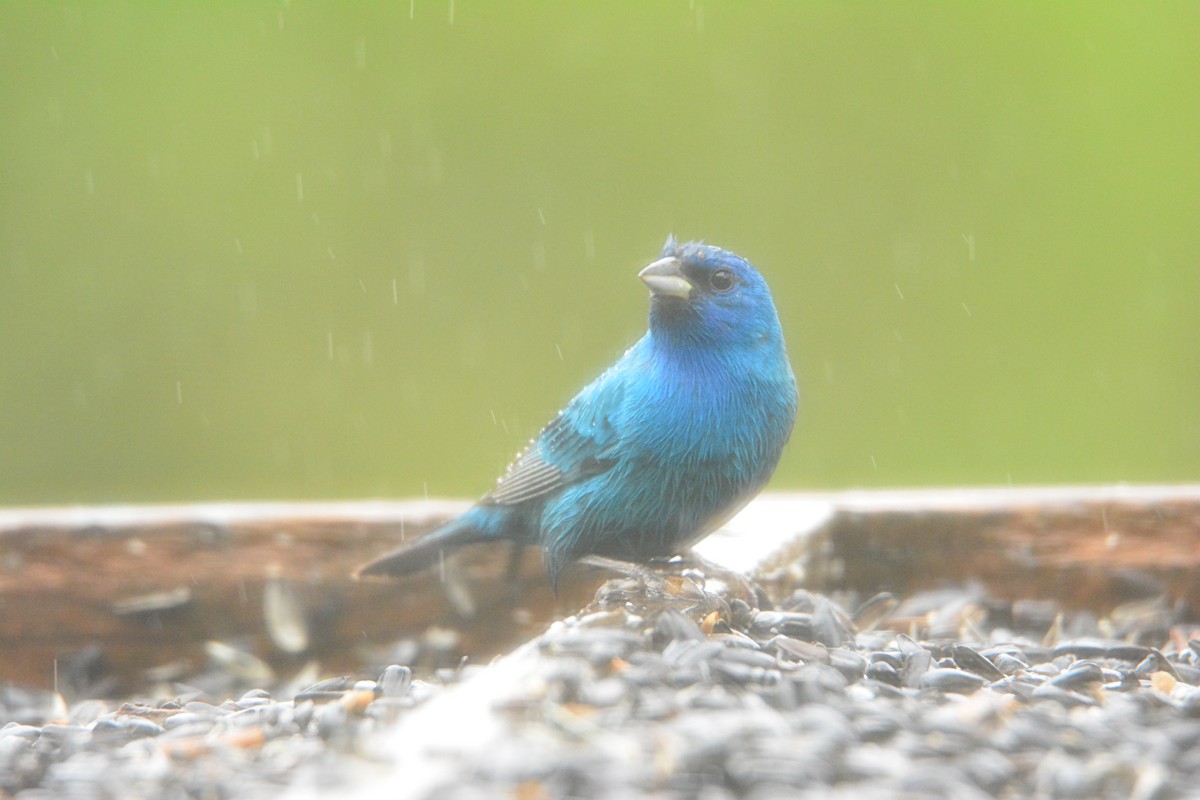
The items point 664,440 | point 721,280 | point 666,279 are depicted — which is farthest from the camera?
point 721,280

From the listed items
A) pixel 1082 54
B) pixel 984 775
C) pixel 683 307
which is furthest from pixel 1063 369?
pixel 984 775

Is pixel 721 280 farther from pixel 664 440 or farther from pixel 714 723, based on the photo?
pixel 714 723

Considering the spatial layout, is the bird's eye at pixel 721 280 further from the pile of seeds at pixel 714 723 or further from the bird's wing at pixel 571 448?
the pile of seeds at pixel 714 723

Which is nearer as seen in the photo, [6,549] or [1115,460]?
[6,549]

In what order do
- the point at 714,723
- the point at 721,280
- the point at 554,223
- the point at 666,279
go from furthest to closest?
the point at 554,223
the point at 721,280
the point at 666,279
the point at 714,723

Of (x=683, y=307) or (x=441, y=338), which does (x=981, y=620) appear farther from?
(x=441, y=338)

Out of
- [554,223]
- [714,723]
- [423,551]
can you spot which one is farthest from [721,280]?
[554,223]

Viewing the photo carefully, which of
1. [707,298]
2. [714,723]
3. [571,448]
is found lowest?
[714,723]

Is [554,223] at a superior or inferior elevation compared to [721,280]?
superior

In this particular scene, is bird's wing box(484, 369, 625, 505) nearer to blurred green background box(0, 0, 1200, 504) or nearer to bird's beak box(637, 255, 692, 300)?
bird's beak box(637, 255, 692, 300)
